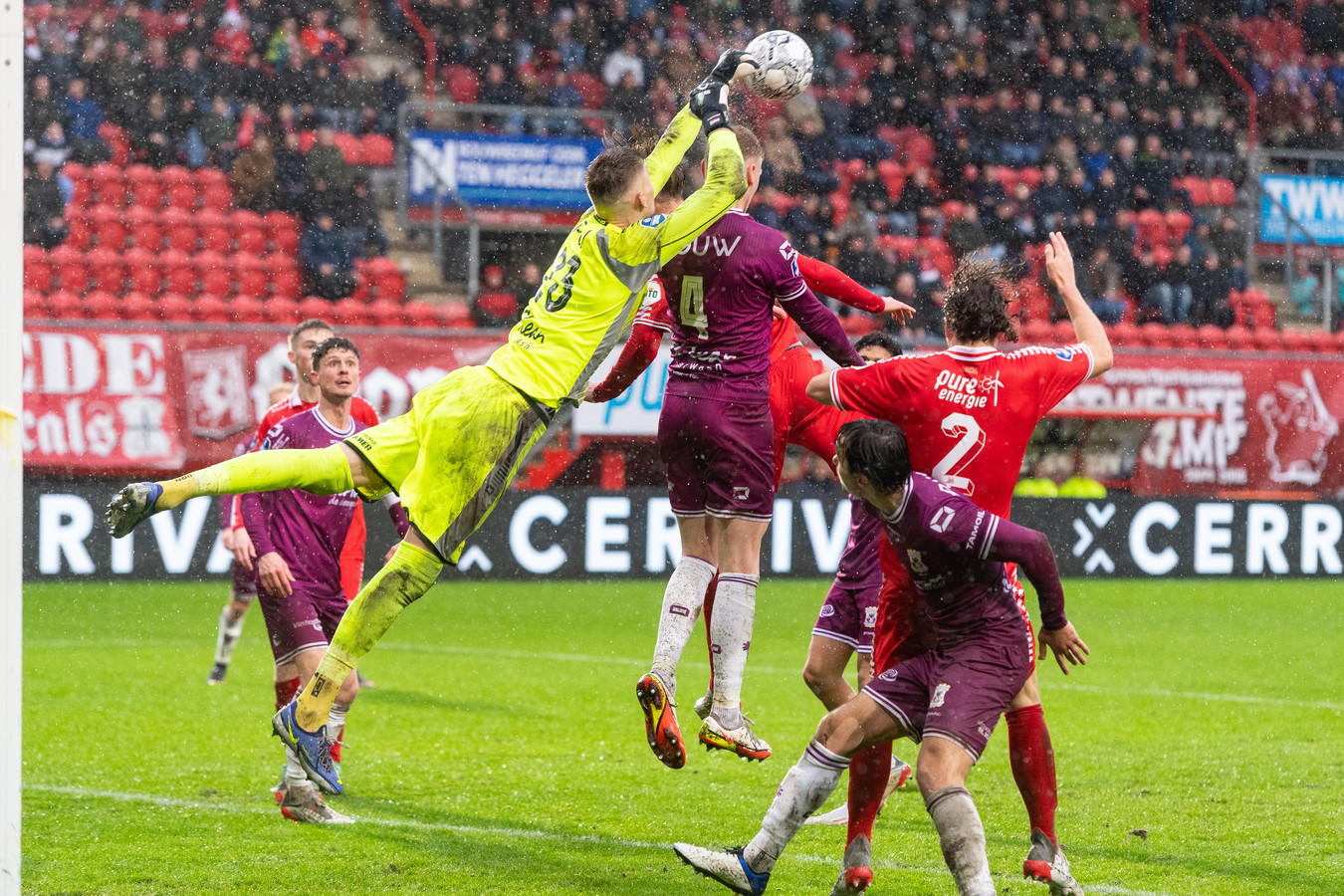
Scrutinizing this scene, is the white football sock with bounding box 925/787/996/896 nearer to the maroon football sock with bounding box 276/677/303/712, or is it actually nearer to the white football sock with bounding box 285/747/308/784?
the white football sock with bounding box 285/747/308/784

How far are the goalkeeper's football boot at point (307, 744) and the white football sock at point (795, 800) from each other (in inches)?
54.6

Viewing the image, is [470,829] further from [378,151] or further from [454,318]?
[378,151]

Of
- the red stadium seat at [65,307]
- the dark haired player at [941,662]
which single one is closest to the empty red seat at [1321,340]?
the red stadium seat at [65,307]

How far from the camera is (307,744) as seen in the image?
500 cm

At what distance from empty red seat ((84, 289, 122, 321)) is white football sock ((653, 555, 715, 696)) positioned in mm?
11287

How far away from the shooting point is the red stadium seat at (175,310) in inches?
634

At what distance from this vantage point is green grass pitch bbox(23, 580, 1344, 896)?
573 cm

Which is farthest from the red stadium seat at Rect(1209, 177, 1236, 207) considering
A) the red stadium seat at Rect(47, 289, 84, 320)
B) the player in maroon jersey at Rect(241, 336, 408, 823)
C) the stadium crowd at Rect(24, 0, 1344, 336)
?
the player in maroon jersey at Rect(241, 336, 408, 823)

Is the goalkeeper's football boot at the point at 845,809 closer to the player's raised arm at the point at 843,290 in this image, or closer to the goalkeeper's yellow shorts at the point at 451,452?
the player's raised arm at the point at 843,290

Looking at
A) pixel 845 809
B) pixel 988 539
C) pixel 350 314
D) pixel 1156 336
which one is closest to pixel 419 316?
pixel 350 314

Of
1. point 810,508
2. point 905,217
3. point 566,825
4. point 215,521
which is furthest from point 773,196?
point 566,825

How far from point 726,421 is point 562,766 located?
2.93 metres

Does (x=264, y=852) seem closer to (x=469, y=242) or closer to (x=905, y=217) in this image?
(x=469, y=242)

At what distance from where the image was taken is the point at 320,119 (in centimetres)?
1883
